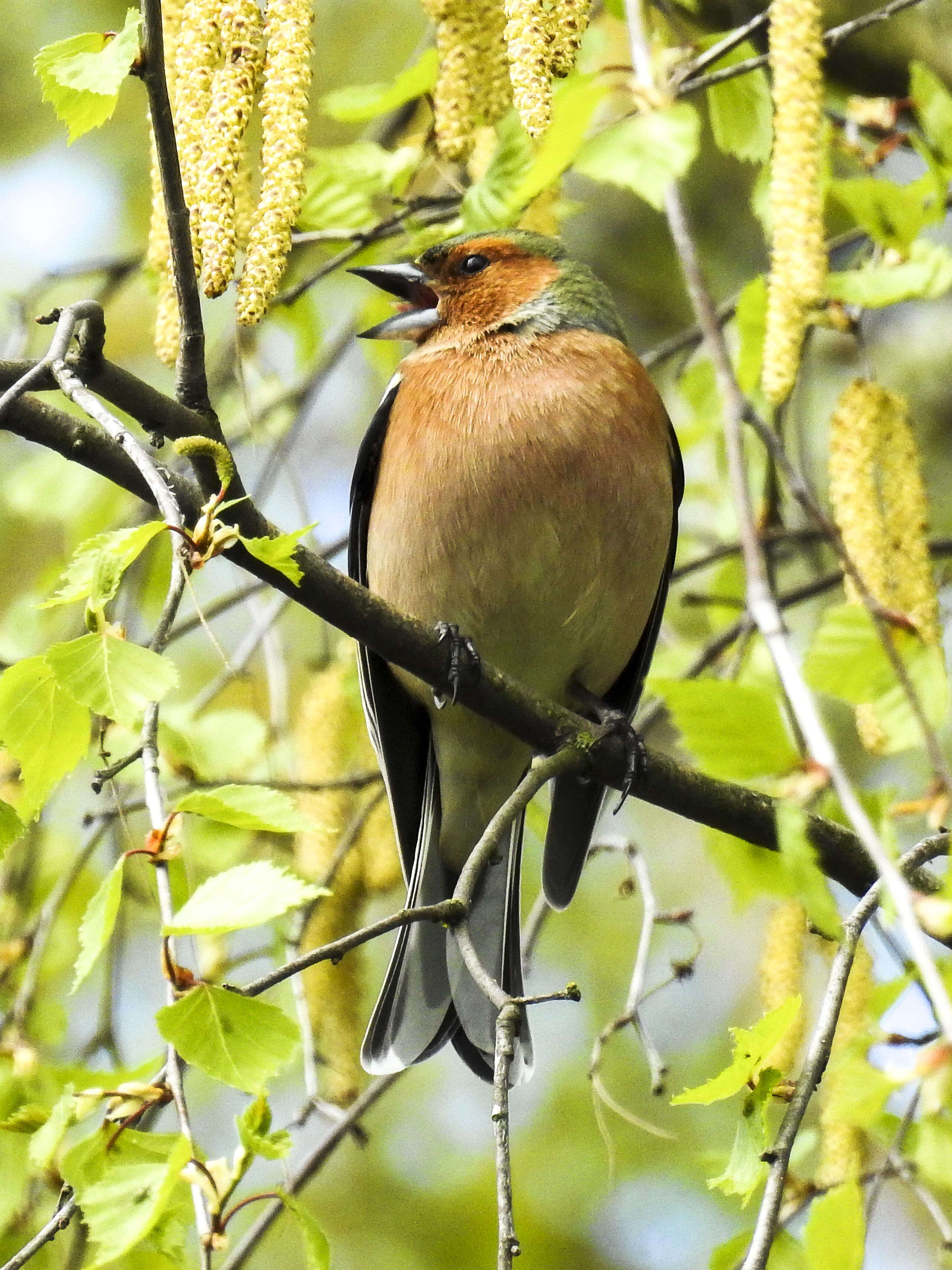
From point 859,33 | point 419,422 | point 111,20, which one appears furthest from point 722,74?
point 111,20

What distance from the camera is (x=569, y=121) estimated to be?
177cm

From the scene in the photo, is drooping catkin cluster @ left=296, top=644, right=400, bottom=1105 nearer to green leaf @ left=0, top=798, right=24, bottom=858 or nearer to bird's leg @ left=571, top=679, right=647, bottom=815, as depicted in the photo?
bird's leg @ left=571, top=679, right=647, bottom=815

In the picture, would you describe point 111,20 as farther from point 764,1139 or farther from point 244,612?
point 764,1139

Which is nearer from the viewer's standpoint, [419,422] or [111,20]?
[419,422]

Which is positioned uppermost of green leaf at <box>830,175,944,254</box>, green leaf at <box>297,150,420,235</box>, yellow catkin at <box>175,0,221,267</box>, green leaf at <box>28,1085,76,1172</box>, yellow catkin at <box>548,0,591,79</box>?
green leaf at <box>297,150,420,235</box>

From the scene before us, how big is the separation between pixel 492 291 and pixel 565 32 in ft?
7.76

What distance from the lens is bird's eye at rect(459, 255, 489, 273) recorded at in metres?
4.80

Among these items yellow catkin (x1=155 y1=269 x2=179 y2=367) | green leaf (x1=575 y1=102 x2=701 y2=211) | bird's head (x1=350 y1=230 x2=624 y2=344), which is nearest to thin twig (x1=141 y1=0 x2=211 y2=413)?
yellow catkin (x1=155 y1=269 x2=179 y2=367)

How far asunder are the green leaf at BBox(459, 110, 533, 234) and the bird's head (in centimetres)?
76

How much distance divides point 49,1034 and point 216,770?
2.65ft

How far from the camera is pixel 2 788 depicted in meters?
4.01

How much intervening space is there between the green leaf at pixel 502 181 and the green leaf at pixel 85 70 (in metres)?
1.41

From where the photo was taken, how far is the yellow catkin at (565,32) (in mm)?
2348

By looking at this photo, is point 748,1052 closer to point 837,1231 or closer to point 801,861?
point 837,1231
